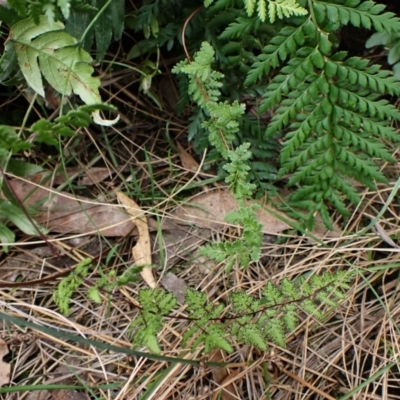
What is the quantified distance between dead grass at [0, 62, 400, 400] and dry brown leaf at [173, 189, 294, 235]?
0.11 ft

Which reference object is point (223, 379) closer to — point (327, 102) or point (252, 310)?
point (252, 310)

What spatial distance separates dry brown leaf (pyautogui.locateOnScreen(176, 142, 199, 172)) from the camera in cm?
207

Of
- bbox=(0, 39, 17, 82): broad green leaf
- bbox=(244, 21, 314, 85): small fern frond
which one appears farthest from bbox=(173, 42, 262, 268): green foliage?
bbox=(0, 39, 17, 82): broad green leaf

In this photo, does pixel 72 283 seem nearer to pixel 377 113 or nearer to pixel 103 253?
pixel 103 253

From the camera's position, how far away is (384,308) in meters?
1.74

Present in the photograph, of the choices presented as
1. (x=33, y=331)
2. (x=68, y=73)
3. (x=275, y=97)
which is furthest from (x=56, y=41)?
(x=33, y=331)

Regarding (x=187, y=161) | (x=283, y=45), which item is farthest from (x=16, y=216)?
(x=283, y=45)

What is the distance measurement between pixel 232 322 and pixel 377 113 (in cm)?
77

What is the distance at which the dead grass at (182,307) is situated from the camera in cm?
168

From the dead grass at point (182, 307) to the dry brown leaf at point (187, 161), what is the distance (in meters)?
0.02

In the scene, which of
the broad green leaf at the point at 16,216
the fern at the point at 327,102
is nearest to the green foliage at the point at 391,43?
the fern at the point at 327,102

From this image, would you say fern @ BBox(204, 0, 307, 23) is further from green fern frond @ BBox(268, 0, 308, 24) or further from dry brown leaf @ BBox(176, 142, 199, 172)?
dry brown leaf @ BBox(176, 142, 199, 172)

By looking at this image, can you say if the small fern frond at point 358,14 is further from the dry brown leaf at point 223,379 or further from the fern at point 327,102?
the dry brown leaf at point 223,379

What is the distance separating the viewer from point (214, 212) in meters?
2.00
